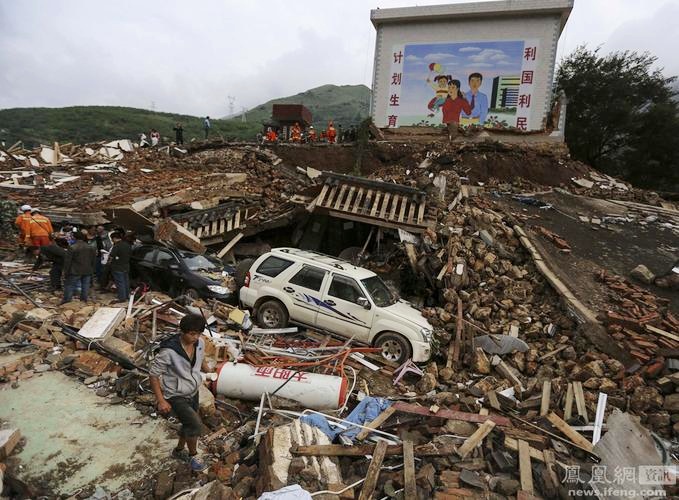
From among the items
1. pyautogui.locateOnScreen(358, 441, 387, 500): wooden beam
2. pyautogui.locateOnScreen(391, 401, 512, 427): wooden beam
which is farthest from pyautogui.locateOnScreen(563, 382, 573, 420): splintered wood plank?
pyautogui.locateOnScreen(358, 441, 387, 500): wooden beam

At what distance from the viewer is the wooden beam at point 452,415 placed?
5.05 m

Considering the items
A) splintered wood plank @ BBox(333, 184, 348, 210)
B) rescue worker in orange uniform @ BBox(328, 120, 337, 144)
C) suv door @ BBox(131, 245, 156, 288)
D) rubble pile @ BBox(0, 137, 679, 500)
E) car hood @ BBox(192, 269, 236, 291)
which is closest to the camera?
rubble pile @ BBox(0, 137, 679, 500)

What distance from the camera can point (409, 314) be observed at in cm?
754

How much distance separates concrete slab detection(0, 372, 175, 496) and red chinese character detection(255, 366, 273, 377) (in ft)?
4.40

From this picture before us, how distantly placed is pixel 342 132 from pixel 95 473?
19.6 meters

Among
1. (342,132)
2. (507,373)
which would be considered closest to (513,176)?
(342,132)

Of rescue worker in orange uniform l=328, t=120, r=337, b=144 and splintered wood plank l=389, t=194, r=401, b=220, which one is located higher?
rescue worker in orange uniform l=328, t=120, r=337, b=144

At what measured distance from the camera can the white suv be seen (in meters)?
7.27

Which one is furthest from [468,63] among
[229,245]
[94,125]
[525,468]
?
[94,125]

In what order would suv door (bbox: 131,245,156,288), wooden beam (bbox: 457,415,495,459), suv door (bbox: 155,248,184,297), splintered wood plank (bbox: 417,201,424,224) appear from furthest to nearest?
splintered wood plank (bbox: 417,201,424,224)
suv door (bbox: 131,245,156,288)
suv door (bbox: 155,248,184,297)
wooden beam (bbox: 457,415,495,459)

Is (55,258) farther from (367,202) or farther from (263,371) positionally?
(367,202)

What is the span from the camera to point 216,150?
66.5 feet

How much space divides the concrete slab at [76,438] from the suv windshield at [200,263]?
4.47 meters

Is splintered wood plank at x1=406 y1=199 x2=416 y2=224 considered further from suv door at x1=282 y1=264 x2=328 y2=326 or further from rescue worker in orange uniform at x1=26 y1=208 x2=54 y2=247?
rescue worker in orange uniform at x1=26 y1=208 x2=54 y2=247
